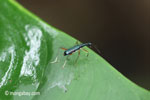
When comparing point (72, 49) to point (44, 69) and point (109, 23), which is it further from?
point (109, 23)

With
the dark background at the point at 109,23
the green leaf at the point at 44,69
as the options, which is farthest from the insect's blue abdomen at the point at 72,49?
the dark background at the point at 109,23

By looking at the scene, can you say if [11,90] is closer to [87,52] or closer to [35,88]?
[35,88]

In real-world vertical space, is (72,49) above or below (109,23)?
above

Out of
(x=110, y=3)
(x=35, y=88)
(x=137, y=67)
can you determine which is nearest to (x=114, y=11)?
(x=110, y=3)

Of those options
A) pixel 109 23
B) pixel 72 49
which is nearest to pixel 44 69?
pixel 72 49

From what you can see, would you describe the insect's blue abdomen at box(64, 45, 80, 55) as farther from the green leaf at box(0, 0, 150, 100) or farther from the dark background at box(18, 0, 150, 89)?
the dark background at box(18, 0, 150, 89)

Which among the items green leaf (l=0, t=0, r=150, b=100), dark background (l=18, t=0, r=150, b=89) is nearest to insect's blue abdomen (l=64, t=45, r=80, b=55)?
green leaf (l=0, t=0, r=150, b=100)
